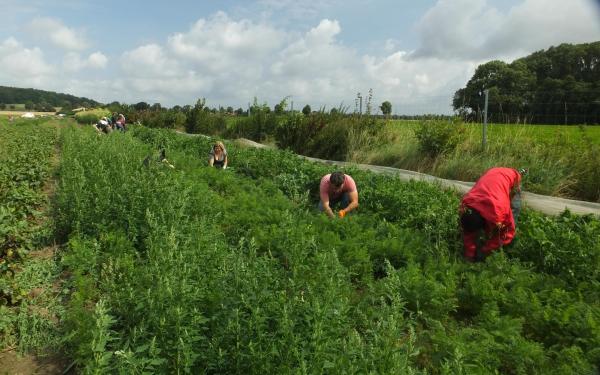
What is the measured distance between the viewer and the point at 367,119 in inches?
631

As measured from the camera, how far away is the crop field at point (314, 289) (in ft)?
8.59

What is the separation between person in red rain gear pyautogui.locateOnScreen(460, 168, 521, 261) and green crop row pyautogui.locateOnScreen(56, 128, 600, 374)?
258mm

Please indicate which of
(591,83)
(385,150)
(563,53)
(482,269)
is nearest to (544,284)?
(482,269)

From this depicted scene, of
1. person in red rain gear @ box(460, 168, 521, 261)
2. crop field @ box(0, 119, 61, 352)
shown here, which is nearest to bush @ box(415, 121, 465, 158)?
person in red rain gear @ box(460, 168, 521, 261)

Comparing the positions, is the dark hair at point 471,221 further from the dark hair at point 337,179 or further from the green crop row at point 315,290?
the dark hair at point 337,179

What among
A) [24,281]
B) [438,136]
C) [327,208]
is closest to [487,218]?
[327,208]

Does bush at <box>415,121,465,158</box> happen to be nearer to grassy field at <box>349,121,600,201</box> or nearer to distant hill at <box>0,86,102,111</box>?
grassy field at <box>349,121,600,201</box>

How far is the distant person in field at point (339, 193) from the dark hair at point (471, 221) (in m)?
1.98

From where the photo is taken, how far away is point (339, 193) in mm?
7547

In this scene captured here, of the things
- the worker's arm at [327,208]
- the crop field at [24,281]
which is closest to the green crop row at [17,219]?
the crop field at [24,281]

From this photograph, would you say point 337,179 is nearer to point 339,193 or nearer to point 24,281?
point 339,193

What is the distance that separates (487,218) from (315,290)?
3195 mm

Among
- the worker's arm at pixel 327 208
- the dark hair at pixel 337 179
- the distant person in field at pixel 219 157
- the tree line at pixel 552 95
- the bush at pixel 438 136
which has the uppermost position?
the tree line at pixel 552 95

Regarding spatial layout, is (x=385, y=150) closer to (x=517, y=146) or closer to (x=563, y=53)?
(x=517, y=146)
